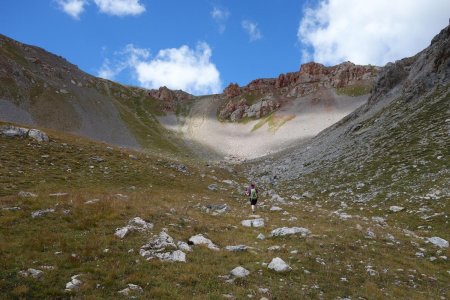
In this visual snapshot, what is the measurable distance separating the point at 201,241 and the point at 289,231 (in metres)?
5.26

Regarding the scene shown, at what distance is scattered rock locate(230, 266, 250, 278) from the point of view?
44.0 feet

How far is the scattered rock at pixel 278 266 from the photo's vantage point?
46.5ft

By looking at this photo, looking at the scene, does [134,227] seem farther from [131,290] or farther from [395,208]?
[395,208]

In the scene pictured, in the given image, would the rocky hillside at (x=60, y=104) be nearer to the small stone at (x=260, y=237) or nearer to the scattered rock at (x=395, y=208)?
the scattered rock at (x=395, y=208)

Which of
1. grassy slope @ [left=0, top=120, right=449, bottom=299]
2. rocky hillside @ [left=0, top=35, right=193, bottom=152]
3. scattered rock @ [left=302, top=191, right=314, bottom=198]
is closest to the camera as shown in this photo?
grassy slope @ [left=0, top=120, right=449, bottom=299]

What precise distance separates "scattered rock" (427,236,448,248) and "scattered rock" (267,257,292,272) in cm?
985

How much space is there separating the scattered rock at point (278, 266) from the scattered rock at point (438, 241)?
9.85 metres

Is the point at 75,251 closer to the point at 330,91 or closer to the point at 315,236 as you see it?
the point at 315,236

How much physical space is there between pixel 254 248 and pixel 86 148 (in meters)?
34.8

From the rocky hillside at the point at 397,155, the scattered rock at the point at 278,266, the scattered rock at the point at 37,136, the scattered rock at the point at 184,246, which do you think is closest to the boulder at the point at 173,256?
the scattered rock at the point at 184,246

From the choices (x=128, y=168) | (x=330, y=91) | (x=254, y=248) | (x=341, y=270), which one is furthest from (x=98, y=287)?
(x=330, y=91)

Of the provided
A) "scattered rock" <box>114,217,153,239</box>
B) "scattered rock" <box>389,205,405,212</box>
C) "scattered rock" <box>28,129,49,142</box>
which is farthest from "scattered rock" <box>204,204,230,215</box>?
"scattered rock" <box>28,129,49,142</box>

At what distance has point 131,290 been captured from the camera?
1138 centimetres

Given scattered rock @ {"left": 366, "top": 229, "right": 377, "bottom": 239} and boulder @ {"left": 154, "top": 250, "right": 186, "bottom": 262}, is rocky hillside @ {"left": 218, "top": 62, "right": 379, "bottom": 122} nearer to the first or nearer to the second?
scattered rock @ {"left": 366, "top": 229, "right": 377, "bottom": 239}
